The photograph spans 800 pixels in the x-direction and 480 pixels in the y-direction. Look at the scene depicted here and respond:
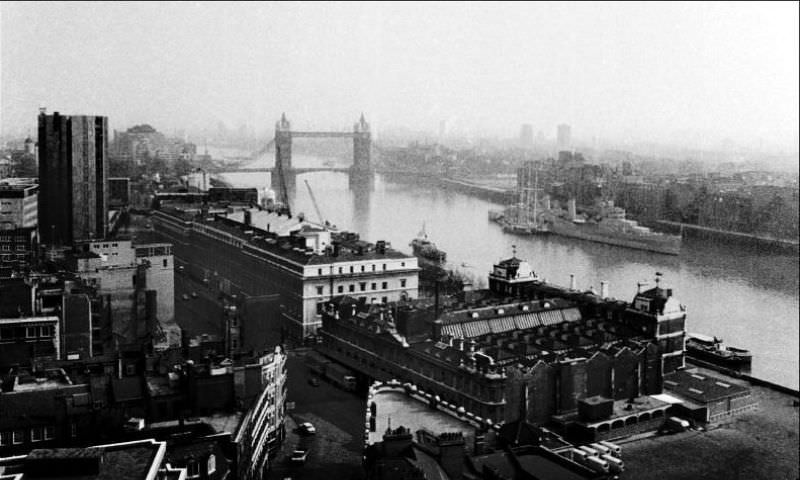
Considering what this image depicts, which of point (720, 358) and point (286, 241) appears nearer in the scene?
point (720, 358)

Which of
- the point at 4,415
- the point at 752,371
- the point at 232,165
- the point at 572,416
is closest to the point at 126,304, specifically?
the point at 4,415

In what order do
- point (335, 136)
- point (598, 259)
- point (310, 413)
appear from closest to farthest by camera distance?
1. point (310, 413)
2. point (598, 259)
3. point (335, 136)

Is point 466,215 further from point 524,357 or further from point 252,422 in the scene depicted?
point 252,422

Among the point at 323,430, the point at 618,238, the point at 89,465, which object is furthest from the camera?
the point at 618,238

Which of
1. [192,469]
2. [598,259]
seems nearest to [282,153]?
[598,259]

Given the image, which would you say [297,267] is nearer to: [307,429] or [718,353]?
[307,429]

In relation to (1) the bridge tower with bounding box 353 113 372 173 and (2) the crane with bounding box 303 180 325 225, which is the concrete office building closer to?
(1) the bridge tower with bounding box 353 113 372 173

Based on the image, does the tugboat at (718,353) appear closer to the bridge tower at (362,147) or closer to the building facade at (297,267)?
the building facade at (297,267)

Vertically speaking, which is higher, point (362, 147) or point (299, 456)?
point (362, 147)
